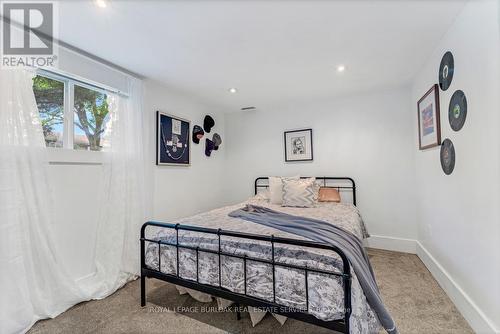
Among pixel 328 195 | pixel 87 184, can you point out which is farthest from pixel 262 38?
pixel 328 195

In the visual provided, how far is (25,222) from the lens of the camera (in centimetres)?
179

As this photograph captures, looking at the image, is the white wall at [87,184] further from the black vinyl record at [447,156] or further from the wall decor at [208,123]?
the black vinyl record at [447,156]

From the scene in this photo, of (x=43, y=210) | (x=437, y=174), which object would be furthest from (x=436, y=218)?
(x=43, y=210)

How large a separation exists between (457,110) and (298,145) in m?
2.25

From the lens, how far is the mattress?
136cm

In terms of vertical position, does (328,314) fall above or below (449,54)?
below

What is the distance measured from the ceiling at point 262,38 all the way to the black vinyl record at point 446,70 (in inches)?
8.0

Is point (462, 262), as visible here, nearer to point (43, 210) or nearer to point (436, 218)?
point (436, 218)

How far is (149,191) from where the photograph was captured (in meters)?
2.86

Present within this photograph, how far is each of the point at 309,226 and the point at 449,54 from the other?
192cm

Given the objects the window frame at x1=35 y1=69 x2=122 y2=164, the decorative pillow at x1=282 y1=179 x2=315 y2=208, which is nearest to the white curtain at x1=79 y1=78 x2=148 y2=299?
the window frame at x1=35 y1=69 x2=122 y2=164

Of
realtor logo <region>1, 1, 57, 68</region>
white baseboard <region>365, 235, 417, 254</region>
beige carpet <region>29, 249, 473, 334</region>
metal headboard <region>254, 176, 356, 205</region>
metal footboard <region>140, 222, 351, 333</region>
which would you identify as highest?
realtor logo <region>1, 1, 57, 68</region>

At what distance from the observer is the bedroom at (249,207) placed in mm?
1551

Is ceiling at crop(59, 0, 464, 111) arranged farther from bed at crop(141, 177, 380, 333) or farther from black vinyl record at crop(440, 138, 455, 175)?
bed at crop(141, 177, 380, 333)
